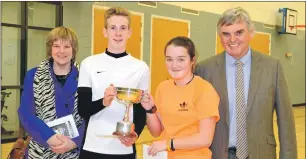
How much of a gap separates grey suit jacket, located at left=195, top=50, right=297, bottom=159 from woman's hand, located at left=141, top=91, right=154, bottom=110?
517mm

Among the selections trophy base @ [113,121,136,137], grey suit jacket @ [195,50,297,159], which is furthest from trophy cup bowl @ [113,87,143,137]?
grey suit jacket @ [195,50,297,159]

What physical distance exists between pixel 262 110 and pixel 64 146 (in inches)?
50.4

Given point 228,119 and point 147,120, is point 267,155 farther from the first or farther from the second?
point 147,120

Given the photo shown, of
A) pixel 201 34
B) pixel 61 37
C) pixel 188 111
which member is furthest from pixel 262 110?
pixel 201 34

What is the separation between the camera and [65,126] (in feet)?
8.23

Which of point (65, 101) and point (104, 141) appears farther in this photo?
point (65, 101)

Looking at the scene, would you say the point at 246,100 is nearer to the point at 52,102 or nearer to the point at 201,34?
the point at 52,102

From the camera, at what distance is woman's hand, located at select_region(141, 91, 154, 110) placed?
216 centimetres

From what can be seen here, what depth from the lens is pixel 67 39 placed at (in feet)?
8.50

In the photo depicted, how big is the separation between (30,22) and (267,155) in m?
5.98

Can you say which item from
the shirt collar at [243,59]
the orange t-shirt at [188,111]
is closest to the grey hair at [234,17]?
the shirt collar at [243,59]

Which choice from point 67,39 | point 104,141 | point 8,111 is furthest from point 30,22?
point 104,141

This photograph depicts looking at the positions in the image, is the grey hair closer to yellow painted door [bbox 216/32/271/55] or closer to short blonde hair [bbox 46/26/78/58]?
short blonde hair [bbox 46/26/78/58]

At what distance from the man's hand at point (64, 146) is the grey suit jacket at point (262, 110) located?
916 millimetres
